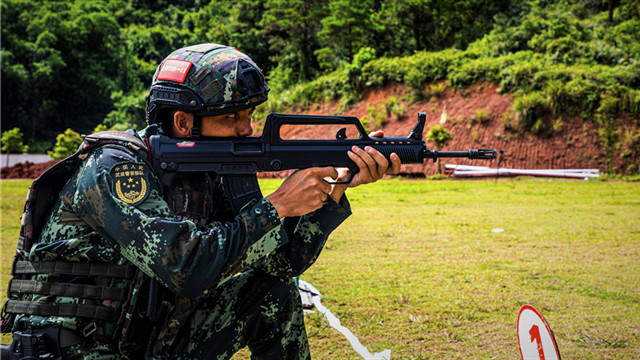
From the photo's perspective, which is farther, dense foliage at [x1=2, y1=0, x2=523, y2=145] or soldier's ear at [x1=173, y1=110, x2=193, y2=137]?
dense foliage at [x1=2, y1=0, x2=523, y2=145]

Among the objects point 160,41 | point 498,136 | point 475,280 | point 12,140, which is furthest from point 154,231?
point 160,41

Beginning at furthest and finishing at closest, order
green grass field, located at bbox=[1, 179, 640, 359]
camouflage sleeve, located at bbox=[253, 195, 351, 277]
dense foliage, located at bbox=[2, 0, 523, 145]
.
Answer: dense foliage, located at bbox=[2, 0, 523, 145], green grass field, located at bbox=[1, 179, 640, 359], camouflage sleeve, located at bbox=[253, 195, 351, 277]

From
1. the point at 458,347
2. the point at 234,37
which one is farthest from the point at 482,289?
the point at 234,37

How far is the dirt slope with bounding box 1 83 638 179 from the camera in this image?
21641 mm

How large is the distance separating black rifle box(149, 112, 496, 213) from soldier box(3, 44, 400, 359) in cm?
6

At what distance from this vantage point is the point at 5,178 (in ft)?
95.2

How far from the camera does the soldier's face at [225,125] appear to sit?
2.56 metres

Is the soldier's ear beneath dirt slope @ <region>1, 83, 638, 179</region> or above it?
above

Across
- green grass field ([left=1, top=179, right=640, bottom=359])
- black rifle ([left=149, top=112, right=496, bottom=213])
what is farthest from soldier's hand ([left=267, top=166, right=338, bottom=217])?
green grass field ([left=1, top=179, right=640, bottom=359])

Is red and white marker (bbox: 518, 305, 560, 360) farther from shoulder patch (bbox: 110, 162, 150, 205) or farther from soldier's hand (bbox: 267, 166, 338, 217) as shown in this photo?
shoulder patch (bbox: 110, 162, 150, 205)

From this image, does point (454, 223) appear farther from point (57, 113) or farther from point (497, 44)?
point (57, 113)

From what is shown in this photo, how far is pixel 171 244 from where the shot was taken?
2.05 m

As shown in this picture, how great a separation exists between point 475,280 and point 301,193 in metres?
3.52

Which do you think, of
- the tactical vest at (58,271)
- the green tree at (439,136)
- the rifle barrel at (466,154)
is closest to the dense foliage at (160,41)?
the green tree at (439,136)
